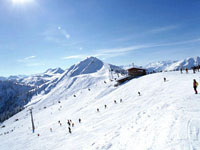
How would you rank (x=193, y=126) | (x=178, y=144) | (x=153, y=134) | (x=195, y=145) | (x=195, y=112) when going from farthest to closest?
(x=195, y=112), (x=153, y=134), (x=193, y=126), (x=178, y=144), (x=195, y=145)

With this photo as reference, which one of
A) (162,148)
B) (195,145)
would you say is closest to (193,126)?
(195,145)

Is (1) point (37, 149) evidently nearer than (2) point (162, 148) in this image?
No

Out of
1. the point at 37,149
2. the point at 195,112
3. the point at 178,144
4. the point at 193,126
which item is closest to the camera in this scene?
the point at 178,144

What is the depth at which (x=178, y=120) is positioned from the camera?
369 inches

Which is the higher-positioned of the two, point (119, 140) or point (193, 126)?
point (193, 126)

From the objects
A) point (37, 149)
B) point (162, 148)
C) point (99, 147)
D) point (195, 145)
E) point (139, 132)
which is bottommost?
point (37, 149)

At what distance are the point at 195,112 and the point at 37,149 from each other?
20.1 metres

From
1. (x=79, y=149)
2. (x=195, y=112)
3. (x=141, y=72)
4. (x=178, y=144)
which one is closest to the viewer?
(x=178, y=144)

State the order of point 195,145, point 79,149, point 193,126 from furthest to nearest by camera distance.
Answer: point 79,149 < point 193,126 < point 195,145

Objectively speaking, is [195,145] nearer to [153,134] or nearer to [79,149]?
[153,134]

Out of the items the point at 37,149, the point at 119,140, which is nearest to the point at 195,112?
the point at 119,140

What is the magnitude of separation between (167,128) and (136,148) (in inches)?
106

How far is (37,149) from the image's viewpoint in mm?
18203

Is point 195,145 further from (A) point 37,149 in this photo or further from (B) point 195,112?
(A) point 37,149
